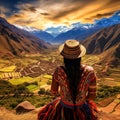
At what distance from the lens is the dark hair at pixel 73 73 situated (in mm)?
5070

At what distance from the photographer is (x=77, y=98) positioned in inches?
206

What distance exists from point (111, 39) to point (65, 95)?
7513 inches

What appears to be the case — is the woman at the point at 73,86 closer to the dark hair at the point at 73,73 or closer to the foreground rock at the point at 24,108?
the dark hair at the point at 73,73

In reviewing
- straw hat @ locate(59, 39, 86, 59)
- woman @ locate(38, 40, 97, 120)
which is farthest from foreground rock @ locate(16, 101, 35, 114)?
straw hat @ locate(59, 39, 86, 59)

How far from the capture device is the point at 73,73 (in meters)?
5.09

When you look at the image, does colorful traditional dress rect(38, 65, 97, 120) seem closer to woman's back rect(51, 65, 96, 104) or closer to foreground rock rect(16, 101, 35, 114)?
woman's back rect(51, 65, 96, 104)

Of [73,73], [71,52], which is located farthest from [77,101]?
[71,52]

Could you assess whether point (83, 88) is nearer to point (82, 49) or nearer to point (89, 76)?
point (89, 76)

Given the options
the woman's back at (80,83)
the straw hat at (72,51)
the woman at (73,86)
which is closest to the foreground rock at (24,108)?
the woman at (73,86)

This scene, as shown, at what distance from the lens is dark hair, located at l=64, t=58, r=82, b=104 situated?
5070 millimetres

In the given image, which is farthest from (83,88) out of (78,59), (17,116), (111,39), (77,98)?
(111,39)

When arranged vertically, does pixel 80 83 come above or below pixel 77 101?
above

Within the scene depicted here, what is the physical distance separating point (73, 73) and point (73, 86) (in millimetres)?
273

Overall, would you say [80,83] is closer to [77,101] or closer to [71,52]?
[77,101]
